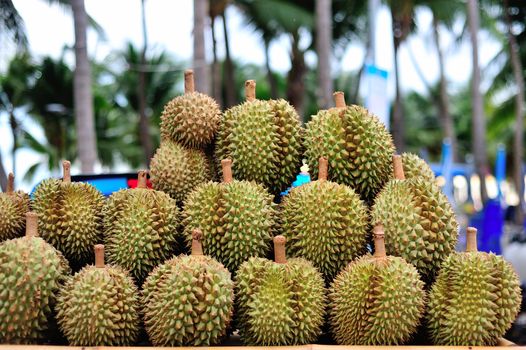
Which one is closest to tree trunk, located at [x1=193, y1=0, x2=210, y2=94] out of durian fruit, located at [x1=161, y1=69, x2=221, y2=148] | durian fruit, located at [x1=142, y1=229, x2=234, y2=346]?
durian fruit, located at [x1=161, y1=69, x2=221, y2=148]

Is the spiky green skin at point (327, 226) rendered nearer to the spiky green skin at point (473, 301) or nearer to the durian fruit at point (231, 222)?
the durian fruit at point (231, 222)

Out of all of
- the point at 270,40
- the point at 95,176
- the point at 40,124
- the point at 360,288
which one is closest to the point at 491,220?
the point at 95,176

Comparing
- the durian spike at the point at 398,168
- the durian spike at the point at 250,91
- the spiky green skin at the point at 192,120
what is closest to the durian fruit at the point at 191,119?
the spiky green skin at the point at 192,120

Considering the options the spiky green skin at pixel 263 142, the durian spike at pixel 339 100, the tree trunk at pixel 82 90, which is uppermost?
the tree trunk at pixel 82 90

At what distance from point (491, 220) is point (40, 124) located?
25.2 meters

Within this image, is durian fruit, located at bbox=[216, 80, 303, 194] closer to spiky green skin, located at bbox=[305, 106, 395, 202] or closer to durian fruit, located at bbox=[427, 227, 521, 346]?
spiky green skin, located at bbox=[305, 106, 395, 202]

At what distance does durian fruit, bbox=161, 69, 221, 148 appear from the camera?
289 centimetres

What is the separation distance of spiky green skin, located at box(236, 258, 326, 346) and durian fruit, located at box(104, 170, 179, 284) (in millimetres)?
363

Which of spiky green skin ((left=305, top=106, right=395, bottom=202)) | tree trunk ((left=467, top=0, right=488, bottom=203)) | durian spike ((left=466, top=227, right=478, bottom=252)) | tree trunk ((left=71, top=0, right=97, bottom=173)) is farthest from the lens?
tree trunk ((left=467, top=0, right=488, bottom=203))

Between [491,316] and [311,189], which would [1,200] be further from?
[491,316]

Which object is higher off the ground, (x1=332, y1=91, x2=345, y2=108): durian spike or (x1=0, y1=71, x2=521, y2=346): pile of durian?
(x1=332, y1=91, x2=345, y2=108): durian spike

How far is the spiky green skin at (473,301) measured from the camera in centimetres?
240

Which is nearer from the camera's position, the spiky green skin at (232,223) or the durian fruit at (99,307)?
the durian fruit at (99,307)

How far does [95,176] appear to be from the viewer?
12.8 ft
